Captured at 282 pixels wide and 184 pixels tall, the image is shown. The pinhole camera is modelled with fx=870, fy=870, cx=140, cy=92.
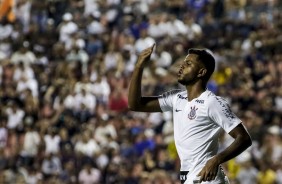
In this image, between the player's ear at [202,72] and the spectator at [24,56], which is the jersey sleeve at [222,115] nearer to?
the player's ear at [202,72]

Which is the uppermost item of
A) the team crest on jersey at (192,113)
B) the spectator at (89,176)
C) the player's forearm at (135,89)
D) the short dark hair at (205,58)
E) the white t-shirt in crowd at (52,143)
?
the short dark hair at (205,58)

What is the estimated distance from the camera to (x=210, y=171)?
716 cm

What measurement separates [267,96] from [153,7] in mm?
5995

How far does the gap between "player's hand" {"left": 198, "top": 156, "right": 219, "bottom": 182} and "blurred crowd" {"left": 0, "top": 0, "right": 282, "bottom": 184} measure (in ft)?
30.7

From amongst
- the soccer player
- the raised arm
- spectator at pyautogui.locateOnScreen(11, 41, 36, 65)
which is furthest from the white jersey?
spectator at pyautogui.locateOnScreen(11, 41, 36, 65)

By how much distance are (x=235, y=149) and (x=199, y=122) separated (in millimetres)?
461

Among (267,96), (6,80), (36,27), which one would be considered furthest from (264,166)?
(36,27)

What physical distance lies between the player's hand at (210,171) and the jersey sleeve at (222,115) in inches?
12.3

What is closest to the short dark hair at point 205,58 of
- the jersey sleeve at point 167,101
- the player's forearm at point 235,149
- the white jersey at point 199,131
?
the white jersey at point 199,131

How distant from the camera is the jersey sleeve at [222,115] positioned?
24.0 feet

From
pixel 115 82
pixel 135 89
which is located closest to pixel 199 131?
pixel 135 89

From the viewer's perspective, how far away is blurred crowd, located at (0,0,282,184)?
17.9m

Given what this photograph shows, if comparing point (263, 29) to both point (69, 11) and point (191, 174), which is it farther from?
point (191, 174)

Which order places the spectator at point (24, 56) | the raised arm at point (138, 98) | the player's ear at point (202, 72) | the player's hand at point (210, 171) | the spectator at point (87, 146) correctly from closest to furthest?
the player's hand at point (210, 171) < the player's ear at point (202, 72) < the raised arm at point (138, 98) < the spectator at point (87, 146) < the spectator at point (24, 56)
